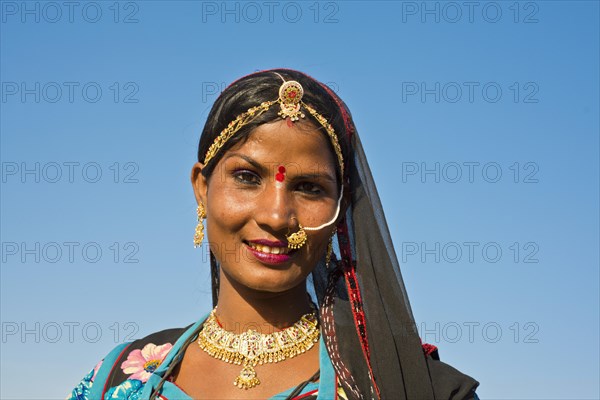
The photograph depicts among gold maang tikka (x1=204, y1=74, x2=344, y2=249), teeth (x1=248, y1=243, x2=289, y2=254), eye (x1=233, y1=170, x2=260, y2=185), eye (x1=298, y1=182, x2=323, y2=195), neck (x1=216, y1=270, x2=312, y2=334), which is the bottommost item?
neck (x1=216, y1=270, x2=312, y2=334)

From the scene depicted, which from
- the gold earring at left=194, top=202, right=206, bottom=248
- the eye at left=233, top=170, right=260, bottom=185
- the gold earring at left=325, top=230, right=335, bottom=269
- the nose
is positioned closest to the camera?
the nose

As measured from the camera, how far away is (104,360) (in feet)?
15.6

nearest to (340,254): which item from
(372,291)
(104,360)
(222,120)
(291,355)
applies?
(372,291)

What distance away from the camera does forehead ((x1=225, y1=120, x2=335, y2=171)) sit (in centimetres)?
413

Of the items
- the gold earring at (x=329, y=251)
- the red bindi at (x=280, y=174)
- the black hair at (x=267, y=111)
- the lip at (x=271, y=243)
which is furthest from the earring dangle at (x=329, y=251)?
the red bindi at (x=280, y=174)

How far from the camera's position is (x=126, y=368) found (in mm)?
4676

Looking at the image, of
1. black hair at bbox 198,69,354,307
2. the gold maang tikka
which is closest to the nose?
the gold maang tikka

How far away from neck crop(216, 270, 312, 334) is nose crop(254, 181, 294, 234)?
44 centimetres

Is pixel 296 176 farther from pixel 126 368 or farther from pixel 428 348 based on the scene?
pixel 126 368

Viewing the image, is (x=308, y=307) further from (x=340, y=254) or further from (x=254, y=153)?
(x=254, y=153)

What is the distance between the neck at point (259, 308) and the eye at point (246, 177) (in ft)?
1.79

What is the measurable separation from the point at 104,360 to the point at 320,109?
74.0 inches

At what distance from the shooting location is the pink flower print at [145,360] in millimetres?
4598

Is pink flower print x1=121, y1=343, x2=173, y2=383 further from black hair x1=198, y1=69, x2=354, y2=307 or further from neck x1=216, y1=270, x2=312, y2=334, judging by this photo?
black hair x1=198, y1=69, x2=354, y2=307
